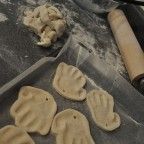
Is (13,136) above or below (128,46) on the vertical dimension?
below

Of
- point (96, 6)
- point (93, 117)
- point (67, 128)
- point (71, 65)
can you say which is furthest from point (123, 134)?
point (96, 6)

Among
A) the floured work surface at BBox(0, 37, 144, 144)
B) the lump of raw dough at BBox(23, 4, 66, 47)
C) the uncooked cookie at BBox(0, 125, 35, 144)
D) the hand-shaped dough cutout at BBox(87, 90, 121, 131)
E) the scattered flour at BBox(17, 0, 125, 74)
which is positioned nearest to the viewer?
the uncooked cookie at BBox(0, 125, 35, 144)

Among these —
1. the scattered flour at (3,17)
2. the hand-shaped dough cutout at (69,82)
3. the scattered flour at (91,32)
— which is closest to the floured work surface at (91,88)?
the hand-shaped dough cutout at (69,82)

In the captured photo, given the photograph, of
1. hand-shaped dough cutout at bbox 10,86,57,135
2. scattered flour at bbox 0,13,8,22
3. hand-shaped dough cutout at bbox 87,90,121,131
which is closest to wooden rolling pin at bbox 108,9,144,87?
hand-shaped dough cutout at bbox 87,90,121,131

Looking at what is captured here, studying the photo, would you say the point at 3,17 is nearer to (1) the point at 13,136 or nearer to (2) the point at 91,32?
(2) the point at 91,32

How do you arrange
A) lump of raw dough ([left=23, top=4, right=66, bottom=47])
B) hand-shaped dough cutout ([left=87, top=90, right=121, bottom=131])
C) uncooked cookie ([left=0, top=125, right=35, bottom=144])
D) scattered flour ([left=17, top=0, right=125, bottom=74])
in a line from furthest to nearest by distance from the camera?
scattered flour ([left=17, top=0, right=125, bottom=74]) < lump of raw dough ([left=23, top=4, right=66, bottom=47]) < hand-shaped dough cutout ([left=87, top=90, right=121, bottom=131]) < uncooked cookie ([left=0, top=125, right=35, bottom=144])

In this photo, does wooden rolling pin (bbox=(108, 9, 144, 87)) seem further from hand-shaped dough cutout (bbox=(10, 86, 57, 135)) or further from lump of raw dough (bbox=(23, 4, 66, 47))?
hand-shaped dough cutout (bbox=(10, 86, 57, 135))

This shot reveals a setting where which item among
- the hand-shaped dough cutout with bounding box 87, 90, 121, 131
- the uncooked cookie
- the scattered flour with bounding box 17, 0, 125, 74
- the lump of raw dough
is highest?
the lump of raw dough

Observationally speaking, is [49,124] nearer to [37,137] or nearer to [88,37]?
[37,137]

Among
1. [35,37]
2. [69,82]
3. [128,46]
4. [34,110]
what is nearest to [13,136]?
[34,110]
